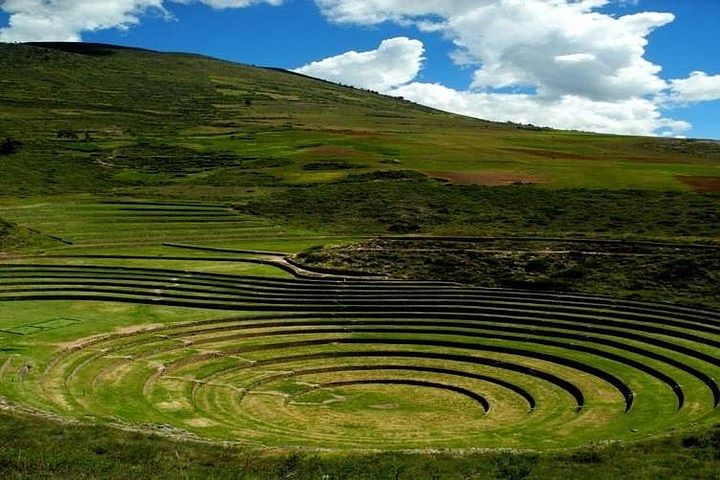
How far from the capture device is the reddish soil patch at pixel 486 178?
279ft

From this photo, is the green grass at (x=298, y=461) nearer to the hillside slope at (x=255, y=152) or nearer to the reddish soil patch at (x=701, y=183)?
the reddish soil patch at (x=701, y=183)

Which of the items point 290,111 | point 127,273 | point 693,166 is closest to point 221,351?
Result: point 127,273

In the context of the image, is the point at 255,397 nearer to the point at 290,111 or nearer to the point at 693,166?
the point at 693,166

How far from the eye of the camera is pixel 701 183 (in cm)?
→ 7862

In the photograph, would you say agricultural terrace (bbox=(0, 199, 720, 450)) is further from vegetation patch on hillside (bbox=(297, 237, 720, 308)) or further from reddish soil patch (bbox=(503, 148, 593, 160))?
reddish soil patch (bbox=(503, 148, 593, 160))

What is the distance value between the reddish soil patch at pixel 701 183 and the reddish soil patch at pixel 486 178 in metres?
→ 16.4

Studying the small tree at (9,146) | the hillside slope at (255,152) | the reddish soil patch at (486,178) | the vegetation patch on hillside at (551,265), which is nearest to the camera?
the vegetation patch on hillside at (551,265)

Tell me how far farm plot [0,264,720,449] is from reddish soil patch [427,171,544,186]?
3947cm

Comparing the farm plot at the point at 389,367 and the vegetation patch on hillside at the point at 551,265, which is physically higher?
the vegetation patch on hillside at the point at 551,265

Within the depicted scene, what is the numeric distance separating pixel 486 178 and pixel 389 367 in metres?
57.5

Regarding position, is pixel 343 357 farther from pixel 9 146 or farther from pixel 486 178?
pixel 9 146

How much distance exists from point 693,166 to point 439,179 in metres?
37.6

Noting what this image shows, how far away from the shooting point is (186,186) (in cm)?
9625

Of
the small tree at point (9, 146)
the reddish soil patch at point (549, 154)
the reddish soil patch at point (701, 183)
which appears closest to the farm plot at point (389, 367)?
the reddish soil patch at point (701, 183)
